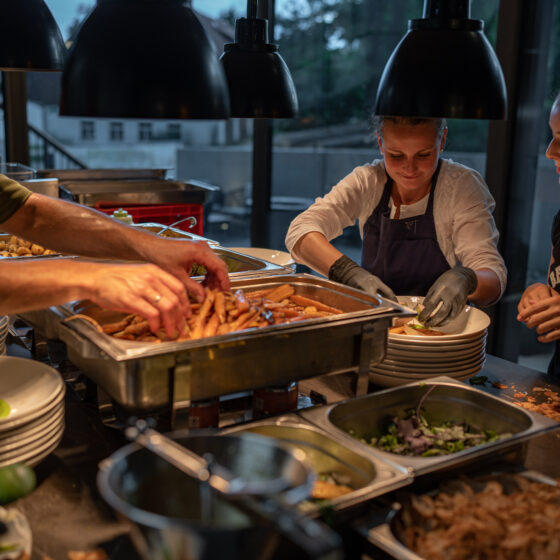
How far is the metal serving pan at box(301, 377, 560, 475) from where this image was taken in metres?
1.35

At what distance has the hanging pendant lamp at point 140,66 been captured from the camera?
1.27 meters

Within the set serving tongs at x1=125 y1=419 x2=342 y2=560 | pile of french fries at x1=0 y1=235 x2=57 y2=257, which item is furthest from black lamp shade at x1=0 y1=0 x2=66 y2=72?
serving tongs at x1=125 y1=419 x2=342 y2=560

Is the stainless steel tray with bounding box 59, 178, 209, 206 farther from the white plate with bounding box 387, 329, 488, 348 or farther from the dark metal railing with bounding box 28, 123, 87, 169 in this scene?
the white plate with bounding box 387, 329, 488, 348

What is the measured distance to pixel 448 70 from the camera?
A: 1.56 meters

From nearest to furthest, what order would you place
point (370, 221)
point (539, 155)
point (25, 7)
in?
1. point (25, 7)
2. point (370, 221)
3. point (539, 155)

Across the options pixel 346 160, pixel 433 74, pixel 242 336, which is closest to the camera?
pixel 242 336

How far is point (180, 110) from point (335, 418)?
2.42 feet

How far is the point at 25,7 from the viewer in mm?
2594

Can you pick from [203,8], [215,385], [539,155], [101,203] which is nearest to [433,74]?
[215,385]

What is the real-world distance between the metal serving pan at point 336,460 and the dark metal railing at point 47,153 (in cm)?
422

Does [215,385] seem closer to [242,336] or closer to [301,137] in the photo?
[242,336]

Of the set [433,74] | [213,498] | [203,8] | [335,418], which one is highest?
[203,8]

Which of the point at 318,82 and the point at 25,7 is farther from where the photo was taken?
the point at 318,82

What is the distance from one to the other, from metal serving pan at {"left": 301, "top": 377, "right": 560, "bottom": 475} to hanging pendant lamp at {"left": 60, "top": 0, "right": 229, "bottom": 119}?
2.32 ft
